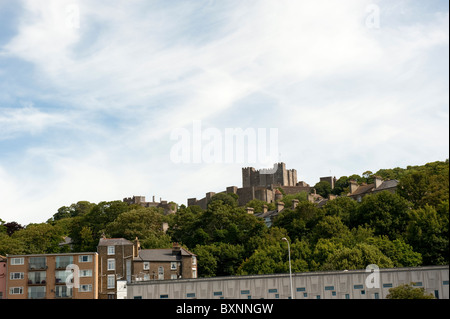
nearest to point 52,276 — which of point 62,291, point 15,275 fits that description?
point 62,291

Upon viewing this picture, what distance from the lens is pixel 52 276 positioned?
87.9 meters

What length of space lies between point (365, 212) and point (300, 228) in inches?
471

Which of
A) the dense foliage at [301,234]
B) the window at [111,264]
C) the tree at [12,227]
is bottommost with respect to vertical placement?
the window at [111,264]

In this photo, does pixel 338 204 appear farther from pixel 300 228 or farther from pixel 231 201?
pixel 231 201

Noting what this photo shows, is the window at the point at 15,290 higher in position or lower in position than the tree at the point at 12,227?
lower

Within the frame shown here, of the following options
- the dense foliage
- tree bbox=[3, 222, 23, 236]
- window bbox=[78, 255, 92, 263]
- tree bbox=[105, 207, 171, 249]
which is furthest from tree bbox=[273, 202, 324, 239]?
tree bbox=[3, 222, 23, 236]

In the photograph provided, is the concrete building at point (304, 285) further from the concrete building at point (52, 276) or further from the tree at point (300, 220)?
the tree at point (300, 220)

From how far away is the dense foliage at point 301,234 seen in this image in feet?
271

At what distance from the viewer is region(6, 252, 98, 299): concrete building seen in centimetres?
8625

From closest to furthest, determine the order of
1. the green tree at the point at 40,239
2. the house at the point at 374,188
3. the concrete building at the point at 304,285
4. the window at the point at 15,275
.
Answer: the concrete building at the point at 304,285 → the window at the point at 15,275 → the green tree at the point at 40,239 → the house at the point at 374,188

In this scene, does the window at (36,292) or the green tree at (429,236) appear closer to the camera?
the green tree at (429,236)

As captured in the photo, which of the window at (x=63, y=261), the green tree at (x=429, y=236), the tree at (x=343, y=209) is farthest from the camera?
the tree at (x=343, y=209)

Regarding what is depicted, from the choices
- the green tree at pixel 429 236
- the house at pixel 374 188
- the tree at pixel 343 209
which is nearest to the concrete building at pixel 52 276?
the tree at pixel 343 209

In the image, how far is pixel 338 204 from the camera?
10894cm
